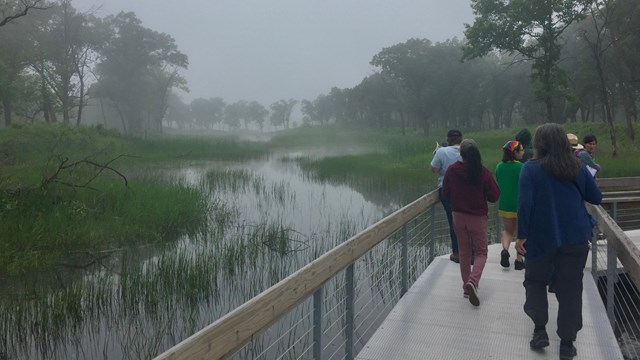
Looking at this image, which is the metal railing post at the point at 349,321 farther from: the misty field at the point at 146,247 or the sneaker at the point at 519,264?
the sneaker at the point at 519,264

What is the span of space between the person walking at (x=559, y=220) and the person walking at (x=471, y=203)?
1.12 m

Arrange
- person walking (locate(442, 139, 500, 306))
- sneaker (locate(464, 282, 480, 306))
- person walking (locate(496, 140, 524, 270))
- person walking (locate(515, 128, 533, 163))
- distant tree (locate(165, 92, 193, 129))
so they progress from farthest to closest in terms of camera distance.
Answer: distant tree (locate(165, 92, 193, 129)) < person walking (locate(515, 128, 533, 163)) < person walking (locate(496, 140, 524, 270)) < person walking (locate(442, 139, 500, 306)) < sneaker (locate(464, 282, 480, 306))

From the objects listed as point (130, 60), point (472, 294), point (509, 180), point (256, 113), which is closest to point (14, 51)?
point (130, 60)

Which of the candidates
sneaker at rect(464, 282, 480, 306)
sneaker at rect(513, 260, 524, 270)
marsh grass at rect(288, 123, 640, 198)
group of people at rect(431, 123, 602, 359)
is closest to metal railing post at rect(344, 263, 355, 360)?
group of people at rect(431, 123, 602, 359)

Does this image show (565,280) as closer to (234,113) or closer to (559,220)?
(559,220)

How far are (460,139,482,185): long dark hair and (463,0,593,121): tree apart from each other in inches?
937

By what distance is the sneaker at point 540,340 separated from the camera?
3.40m

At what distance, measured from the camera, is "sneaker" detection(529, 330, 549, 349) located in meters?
3.40

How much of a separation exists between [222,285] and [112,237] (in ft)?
10.5

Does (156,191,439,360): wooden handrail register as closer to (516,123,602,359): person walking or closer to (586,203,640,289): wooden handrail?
(516,123,602,359): person walking

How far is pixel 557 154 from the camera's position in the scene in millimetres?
3205

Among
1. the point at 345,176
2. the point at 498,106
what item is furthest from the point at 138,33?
the point at 345,176

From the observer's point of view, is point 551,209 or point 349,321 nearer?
point 551,209

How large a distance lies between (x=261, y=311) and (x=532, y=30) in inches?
1172
